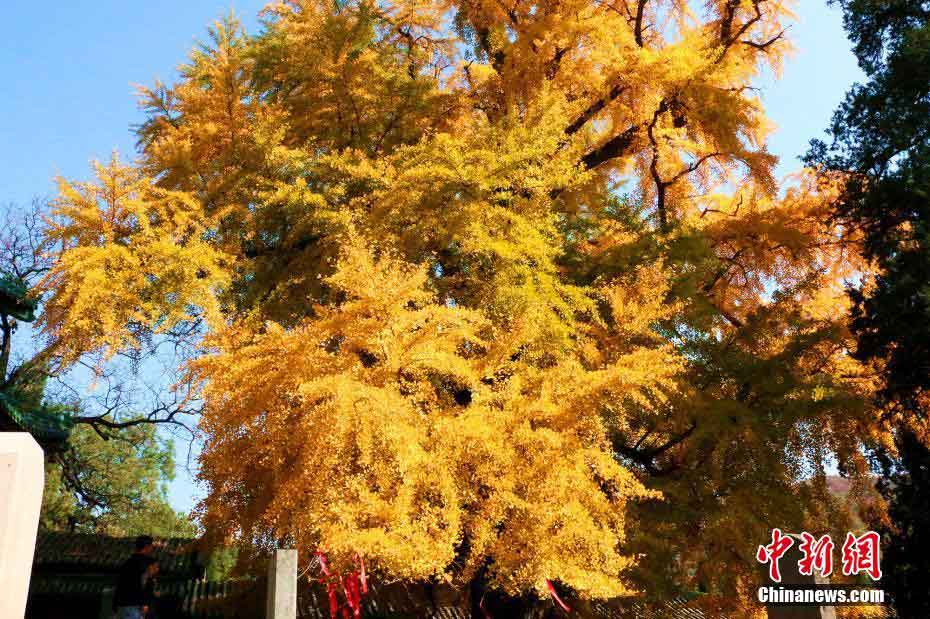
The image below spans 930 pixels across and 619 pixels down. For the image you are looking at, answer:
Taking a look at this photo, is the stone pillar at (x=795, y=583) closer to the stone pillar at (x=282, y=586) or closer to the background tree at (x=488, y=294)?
the background tree at (x=488, y=294)

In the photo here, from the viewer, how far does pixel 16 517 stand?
197 cm

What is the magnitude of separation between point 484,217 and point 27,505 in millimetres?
6372

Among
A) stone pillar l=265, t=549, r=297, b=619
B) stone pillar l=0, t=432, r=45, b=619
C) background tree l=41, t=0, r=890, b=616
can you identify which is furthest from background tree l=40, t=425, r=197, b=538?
stone pillar l=0, t=432, r=45, b=619

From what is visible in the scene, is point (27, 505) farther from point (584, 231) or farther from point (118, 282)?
point (584, 231)

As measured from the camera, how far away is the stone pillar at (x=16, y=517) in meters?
1.94

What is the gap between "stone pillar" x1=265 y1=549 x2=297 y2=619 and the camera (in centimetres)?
419

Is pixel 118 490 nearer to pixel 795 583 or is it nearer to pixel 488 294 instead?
pixel 488 294

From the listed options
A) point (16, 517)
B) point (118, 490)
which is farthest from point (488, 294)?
point (118, 490)

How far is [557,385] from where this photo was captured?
6730mm

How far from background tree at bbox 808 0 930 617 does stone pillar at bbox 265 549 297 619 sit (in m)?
6.48

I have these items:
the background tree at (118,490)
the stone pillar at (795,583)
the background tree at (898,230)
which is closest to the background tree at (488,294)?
the background tree at (898,230)

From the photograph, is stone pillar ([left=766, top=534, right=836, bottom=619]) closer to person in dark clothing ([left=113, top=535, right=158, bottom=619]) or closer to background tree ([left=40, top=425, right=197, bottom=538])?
person in dark clothing ([left=113, top=535, right=158, bottom=619])

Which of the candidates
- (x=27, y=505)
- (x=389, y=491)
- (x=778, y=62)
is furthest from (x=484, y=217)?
(x=778, y=62)

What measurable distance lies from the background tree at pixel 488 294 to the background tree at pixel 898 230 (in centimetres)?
49
